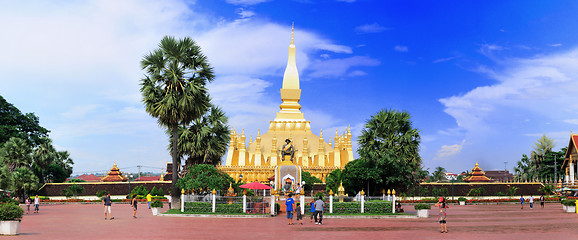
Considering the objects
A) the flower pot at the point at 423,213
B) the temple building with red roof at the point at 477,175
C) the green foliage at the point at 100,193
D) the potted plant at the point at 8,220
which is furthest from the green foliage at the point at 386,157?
the temple building with red roof at the point at 477,175

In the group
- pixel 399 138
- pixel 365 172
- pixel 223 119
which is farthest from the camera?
pixel 223 119

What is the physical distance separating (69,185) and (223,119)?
19328 millimetres

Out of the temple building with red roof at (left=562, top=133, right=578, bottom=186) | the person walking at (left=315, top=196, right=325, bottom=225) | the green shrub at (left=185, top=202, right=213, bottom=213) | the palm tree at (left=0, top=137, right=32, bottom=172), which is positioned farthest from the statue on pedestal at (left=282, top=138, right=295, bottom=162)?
the temple building with red roof at (left=562, top=133, right=578, bottom=186)

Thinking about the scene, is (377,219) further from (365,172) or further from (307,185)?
(307,185)

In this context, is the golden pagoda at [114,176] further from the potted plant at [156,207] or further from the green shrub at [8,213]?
the green shrub at [8,213]

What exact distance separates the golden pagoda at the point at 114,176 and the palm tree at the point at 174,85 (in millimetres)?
41423

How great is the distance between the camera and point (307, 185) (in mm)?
57281

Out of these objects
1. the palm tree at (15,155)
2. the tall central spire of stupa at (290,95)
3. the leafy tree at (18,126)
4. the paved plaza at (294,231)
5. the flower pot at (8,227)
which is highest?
the tall central spire of stupa at (290,95)

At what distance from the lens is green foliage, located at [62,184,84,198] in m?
57.0

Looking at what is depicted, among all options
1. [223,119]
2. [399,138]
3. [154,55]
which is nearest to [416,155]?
[399,138]

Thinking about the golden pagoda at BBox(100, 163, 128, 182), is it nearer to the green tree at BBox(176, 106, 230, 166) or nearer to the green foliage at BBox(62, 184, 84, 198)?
the green foliage at BBox(62, 184, 84, 198)

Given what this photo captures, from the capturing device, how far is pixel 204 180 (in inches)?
1300

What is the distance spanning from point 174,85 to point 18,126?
4002 centimetres

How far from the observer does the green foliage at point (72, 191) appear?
56969 millimetres
